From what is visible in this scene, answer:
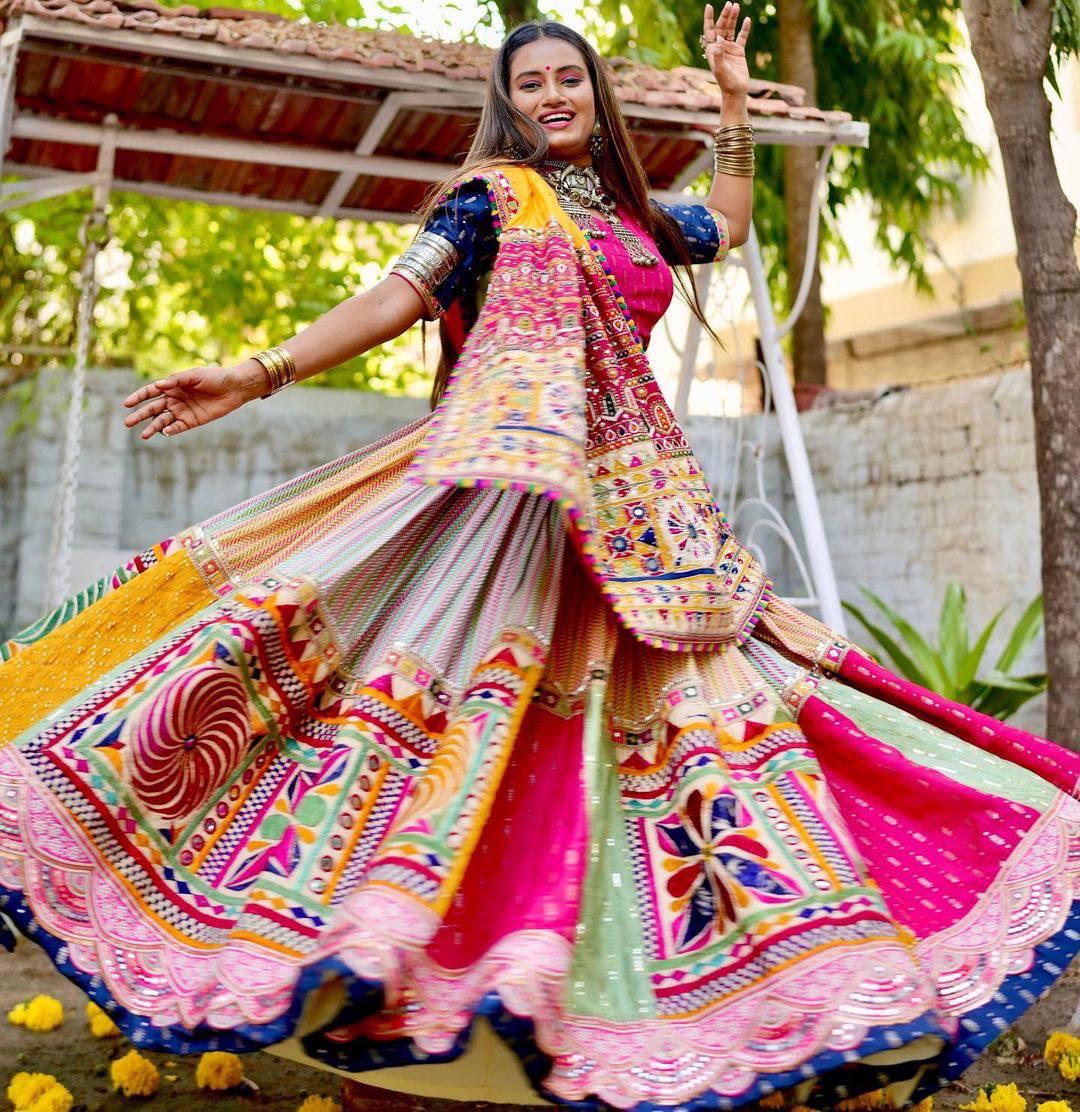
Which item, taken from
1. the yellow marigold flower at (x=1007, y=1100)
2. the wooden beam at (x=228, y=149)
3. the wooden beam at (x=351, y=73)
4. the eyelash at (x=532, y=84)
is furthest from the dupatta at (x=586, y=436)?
the wooden beam at (x=228, y=149)

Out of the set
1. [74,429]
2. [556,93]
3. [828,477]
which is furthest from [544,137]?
[828,477]

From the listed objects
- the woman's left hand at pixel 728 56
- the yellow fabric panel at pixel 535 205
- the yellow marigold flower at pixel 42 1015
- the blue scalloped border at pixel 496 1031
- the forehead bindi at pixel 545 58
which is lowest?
the yellow marigold flower at pixel 42 1015

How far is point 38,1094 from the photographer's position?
94.7 inches

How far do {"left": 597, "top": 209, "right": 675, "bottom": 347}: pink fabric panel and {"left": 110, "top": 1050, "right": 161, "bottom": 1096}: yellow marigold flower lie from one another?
5.56 feet

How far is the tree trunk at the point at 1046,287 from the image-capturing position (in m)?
3.37

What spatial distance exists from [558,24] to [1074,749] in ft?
6.91

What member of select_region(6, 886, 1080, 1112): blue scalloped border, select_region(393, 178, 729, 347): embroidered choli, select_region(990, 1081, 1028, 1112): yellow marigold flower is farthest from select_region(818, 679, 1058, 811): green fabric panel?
select_region(393, 178, 729, 347): embroidered choli

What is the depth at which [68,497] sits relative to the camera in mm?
5211

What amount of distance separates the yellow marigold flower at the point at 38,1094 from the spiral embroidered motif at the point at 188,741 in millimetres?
650

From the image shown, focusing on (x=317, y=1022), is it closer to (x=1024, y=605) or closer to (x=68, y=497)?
(x=68, y=497)

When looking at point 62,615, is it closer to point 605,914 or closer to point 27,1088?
point 27,1088

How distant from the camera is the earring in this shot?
2.65 metres

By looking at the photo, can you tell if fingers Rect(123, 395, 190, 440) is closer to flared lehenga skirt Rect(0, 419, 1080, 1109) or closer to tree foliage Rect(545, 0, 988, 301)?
flared lehenga skirt Rect(0, 419, 1080, 1109)

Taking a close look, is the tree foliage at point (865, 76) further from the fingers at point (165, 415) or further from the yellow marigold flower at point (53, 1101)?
the yellow marigold flower at point (53, 1101)
